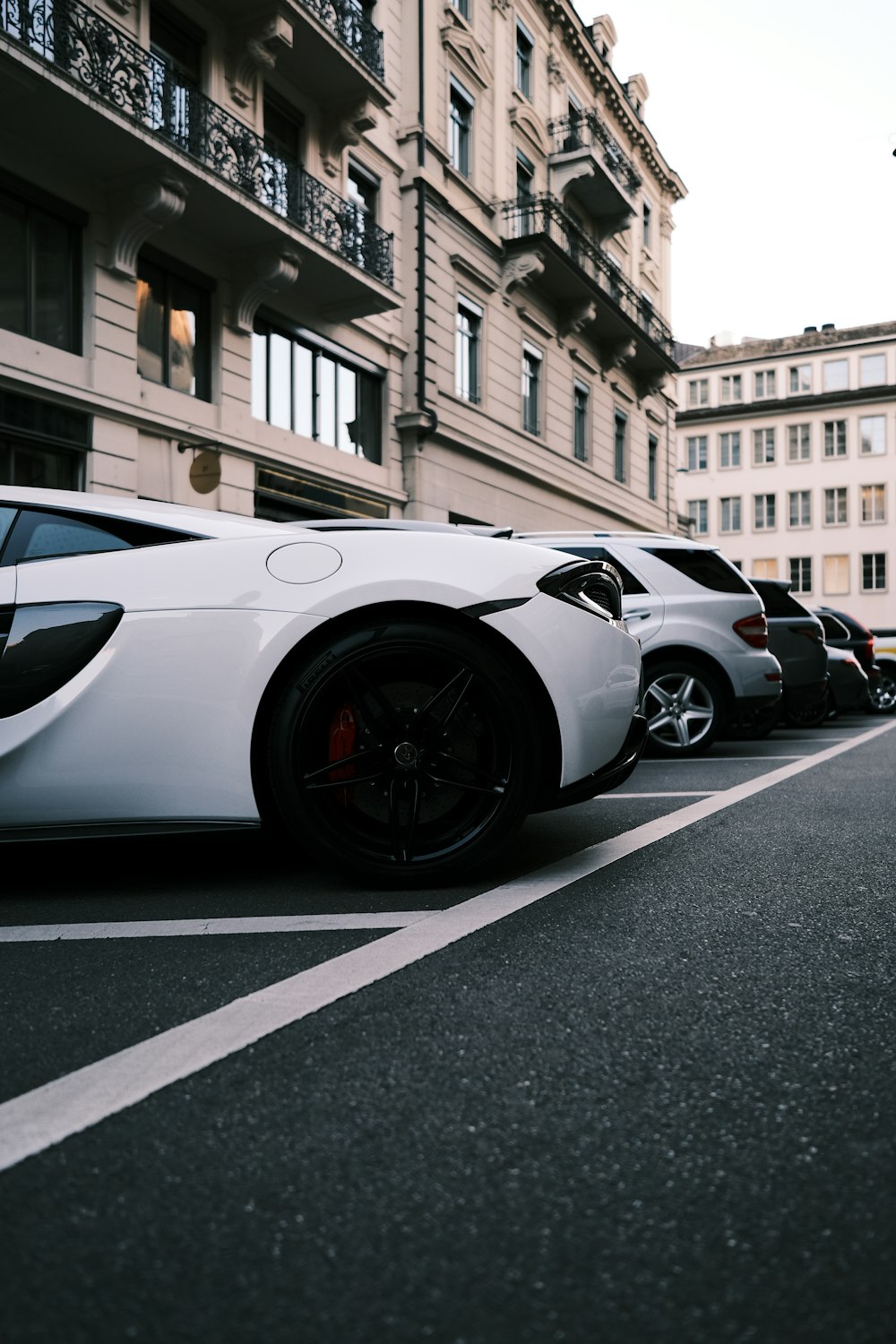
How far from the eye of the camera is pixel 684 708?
8633mm

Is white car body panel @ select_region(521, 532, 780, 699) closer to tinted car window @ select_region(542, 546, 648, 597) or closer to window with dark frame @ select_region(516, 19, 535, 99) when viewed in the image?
tinted car window @ select_region(542, 546, 648, 597)

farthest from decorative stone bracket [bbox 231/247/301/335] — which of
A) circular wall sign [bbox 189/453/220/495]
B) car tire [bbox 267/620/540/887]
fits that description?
car tire [bbox 267/620/540/887]

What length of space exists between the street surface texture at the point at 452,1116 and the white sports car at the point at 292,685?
268 mm

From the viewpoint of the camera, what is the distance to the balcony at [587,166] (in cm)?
2466

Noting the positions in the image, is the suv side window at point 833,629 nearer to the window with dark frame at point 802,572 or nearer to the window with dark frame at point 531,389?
the window with dark frame at point 531,389

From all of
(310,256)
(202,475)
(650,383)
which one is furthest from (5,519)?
(650,383)

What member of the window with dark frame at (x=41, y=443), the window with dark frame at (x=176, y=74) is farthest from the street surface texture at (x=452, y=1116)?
the window with dark frame at (x=176, y=74)

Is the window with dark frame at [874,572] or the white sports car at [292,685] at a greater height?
the window with dark frame at [874,572]

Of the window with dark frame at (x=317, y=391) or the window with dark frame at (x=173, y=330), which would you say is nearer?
the window with dark frame at (x=173, y=330)

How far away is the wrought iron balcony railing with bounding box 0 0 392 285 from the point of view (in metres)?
11.3

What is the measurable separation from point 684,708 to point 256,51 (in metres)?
10.9

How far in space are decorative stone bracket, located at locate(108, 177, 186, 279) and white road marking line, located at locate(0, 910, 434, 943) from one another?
1133 cm

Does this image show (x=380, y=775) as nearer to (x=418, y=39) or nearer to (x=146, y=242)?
(x=146, y=242)

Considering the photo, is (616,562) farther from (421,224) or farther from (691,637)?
(421,224)
